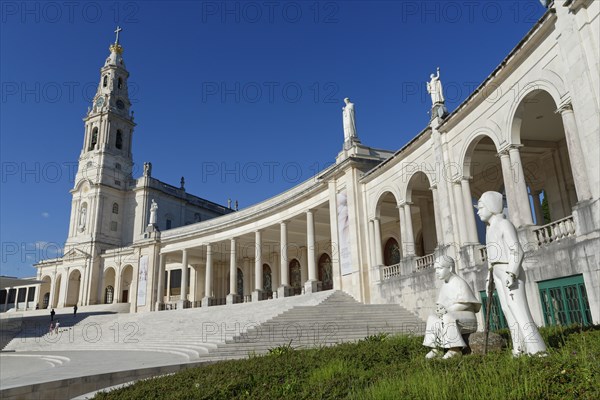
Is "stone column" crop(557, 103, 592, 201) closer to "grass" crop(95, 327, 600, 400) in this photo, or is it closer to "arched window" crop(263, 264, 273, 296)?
"grass" crop(95, 327, 600, 400)

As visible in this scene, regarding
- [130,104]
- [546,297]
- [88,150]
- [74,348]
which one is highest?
[130,104]

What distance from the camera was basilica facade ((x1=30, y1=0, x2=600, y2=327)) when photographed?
43.6 ft

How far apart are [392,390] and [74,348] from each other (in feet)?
86.7

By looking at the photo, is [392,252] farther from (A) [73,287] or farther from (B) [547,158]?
(A) [73,287]

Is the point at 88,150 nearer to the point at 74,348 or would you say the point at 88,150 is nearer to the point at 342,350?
the point at 74,348

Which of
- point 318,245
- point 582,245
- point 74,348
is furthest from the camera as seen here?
point 318,245

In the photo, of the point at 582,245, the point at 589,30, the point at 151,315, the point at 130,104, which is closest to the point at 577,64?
the point at 589,30

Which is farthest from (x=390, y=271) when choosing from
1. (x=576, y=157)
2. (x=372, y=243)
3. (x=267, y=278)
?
(x=267, y=278)

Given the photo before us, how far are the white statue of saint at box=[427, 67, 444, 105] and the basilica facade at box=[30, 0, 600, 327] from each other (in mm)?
82

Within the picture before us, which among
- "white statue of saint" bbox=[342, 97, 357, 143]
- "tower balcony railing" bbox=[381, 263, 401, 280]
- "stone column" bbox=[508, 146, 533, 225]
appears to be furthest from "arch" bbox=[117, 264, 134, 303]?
"stone column" bbox=[508, 146, 533, 225]

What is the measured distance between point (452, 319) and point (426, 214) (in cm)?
2159

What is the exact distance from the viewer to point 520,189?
16109mm

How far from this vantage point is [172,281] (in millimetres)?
55844

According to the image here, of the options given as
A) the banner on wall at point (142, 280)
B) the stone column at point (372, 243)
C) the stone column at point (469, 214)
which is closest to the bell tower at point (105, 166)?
the banner on wall at point (142, 280)
